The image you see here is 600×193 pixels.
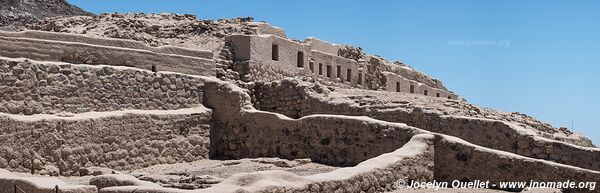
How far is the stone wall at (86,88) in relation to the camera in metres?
10.9

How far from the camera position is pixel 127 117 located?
1195 cm

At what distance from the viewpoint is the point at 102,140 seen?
37.6 ft

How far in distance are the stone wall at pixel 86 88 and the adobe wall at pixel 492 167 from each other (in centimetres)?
512

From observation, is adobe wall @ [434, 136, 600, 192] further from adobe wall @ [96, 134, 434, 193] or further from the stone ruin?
adobe wall @ [96, 134, 434, 193]

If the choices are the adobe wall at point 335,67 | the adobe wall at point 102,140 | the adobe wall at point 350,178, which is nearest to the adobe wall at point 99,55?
the adobe wall at point 102,140

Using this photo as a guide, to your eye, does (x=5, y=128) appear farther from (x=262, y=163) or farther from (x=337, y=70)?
(x=337, y=70)

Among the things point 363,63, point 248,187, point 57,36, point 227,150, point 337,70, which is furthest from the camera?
point 363,63

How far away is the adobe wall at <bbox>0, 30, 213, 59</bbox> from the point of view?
1191 centimetres

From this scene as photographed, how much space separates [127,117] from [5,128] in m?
2.19

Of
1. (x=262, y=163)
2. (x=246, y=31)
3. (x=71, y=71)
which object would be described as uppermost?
(x=246, y=31)

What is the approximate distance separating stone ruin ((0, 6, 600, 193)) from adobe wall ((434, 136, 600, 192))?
14 mm

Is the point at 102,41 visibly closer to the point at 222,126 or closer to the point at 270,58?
the point at 222,126

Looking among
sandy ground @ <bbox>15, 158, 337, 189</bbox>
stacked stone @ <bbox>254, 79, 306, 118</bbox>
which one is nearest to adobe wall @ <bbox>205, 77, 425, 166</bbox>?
sandy ground @ <bbox>15, 158, 337, 189</bbox>

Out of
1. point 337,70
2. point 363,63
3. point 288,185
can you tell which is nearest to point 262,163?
point 288,185
